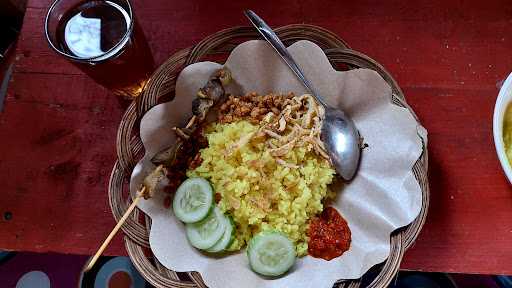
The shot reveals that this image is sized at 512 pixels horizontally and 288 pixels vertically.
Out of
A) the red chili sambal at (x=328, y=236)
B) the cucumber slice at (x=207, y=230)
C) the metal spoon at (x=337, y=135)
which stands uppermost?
the metal spoon at (x=337, y=135)

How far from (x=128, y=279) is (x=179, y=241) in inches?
35.0

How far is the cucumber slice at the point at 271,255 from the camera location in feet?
6.18

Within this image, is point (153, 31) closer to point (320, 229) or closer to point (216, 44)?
point (216, 44)

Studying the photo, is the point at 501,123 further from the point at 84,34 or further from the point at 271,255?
the point at 84,34

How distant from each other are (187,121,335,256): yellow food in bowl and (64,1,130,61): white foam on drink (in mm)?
567

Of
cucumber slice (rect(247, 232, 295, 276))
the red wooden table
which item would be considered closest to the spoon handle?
the red wooden table

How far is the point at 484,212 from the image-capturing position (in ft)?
6.93

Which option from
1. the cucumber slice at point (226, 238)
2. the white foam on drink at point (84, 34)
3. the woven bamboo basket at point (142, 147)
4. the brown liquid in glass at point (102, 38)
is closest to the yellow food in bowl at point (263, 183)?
the cucumber slice at point (226, 238)

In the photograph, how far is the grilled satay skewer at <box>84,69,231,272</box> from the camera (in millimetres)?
1906

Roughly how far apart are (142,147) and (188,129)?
0.63 feet

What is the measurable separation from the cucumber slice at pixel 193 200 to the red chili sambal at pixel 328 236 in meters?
0.40

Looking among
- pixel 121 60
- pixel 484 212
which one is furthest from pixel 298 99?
pixel 484 212

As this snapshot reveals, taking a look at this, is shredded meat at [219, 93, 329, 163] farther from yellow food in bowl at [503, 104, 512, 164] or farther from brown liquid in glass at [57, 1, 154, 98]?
yellow food in bowl at [503, 104, 512, 164]

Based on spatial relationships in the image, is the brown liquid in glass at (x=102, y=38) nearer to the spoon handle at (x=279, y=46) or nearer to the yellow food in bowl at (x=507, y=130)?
the spoon handle at (x=279, y=46)
